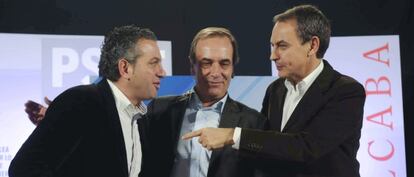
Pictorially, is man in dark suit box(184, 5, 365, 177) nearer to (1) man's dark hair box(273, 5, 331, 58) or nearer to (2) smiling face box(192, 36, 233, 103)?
(1) man's dark hair box(273, 5, 331, 58)

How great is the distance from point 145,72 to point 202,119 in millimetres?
308

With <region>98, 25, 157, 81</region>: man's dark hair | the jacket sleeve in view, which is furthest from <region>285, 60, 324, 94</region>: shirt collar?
the jacket sleeve

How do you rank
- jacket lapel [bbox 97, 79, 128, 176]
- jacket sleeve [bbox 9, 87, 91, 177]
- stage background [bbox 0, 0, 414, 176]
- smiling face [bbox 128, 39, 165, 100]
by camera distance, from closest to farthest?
jacket sleeve [bbox 9, 87, 91, 177]
jacket lapel [bbox 97, 79, 128, 176]
smiling face [bbox 128, 39, 165, 100]
stage background [bbox 0, 0, 414, 176]

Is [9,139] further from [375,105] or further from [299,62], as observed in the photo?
[375,105]

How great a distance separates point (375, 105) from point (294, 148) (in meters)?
2.24

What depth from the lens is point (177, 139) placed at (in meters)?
2.28

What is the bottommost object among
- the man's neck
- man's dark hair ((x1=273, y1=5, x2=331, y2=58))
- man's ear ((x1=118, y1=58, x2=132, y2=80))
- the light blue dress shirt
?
the light blue dress shirt

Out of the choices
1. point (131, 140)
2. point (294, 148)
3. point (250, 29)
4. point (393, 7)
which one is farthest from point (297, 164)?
point (393, 7)

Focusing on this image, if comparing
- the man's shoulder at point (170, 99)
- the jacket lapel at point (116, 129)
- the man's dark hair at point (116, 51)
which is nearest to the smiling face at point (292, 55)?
the man's shoulder at point (170, 99)

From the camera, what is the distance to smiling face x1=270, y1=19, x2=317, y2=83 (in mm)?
2242

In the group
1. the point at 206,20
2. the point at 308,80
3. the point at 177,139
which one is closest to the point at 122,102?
the point at 177,139

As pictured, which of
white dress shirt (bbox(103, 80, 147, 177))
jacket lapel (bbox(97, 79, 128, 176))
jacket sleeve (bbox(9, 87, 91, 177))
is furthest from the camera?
white dress shirt (bbox(103, 80, 147, 177))

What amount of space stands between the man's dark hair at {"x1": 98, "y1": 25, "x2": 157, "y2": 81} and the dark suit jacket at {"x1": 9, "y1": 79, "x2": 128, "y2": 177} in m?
0.16

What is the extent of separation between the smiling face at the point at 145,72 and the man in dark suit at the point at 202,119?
0.51ft
